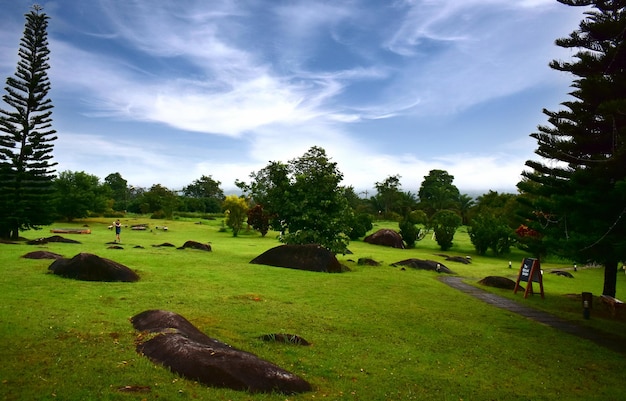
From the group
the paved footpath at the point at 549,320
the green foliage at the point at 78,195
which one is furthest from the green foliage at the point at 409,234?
the green foliage at the point at 78,195

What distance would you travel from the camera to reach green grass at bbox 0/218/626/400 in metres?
6.20

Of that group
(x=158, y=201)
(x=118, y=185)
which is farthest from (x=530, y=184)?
(x=118, y=185)

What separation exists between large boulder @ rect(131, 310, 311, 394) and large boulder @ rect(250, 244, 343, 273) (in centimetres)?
1396

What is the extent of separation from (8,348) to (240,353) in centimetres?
386

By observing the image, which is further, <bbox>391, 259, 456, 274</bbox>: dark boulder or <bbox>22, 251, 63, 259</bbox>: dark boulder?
<bbox>391, 259, 456, 274</bbox>: dark boulder

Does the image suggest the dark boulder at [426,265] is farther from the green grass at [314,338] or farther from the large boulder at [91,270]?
the large boulder at [91,270]

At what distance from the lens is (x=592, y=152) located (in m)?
15.8

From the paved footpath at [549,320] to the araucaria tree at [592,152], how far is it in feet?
7.53

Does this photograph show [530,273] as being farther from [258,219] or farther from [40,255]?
[258,219]

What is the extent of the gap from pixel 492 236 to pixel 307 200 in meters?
19.3

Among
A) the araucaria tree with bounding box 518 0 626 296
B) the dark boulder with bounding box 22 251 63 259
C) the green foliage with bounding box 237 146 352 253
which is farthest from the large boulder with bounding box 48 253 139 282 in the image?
the araucaria tree with bounding box 518 0 626 296

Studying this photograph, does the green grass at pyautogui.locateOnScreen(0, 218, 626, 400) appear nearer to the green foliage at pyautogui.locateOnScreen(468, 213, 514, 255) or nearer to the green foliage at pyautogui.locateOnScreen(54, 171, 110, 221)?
the green foliage at pyautogui.locateOnScreen(468, 213, 514, 255)

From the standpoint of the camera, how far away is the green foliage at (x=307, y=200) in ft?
82.0

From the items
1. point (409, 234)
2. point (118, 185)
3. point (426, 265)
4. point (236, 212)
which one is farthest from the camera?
point (118, 185)
